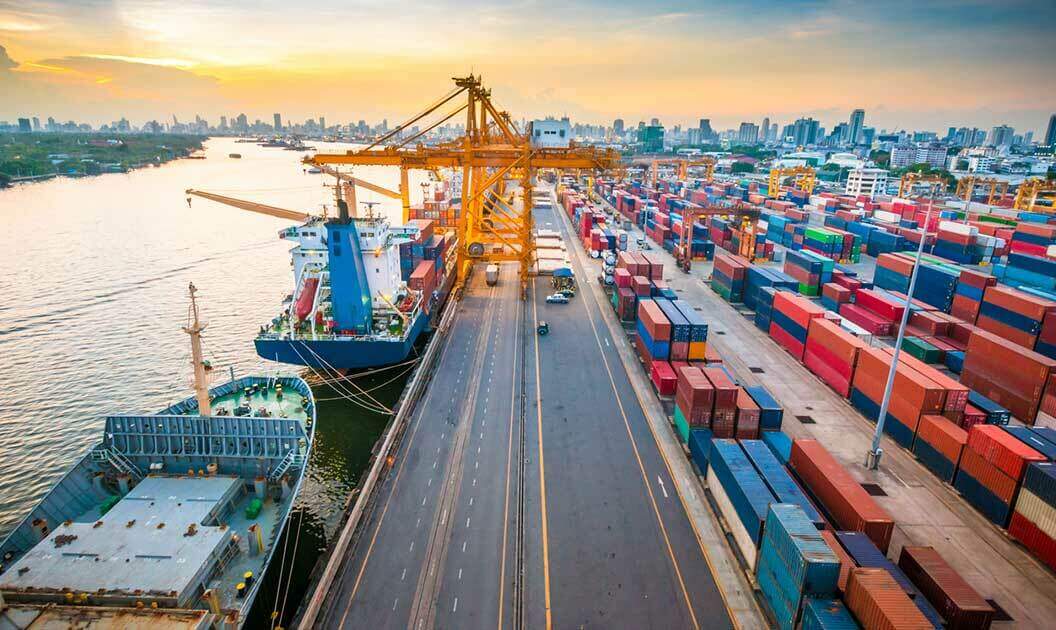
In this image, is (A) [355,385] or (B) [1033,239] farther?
(B) [1033,239]

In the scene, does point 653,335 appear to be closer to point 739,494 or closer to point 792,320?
point 792,320

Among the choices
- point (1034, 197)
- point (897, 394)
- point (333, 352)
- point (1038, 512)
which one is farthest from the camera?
point (1034, 197)

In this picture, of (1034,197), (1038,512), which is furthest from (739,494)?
(1034,197)

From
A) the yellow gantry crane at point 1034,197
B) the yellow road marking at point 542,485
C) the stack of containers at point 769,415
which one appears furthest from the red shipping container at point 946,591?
the yellow gantry crane at point 1034,197

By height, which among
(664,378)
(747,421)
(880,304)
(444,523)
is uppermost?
(880,304)

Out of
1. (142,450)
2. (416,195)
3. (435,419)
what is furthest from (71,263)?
(416,195)

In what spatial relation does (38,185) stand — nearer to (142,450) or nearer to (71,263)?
(71,263)

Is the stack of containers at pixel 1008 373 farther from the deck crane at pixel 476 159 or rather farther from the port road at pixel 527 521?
the deck crane at pixel 476 159
